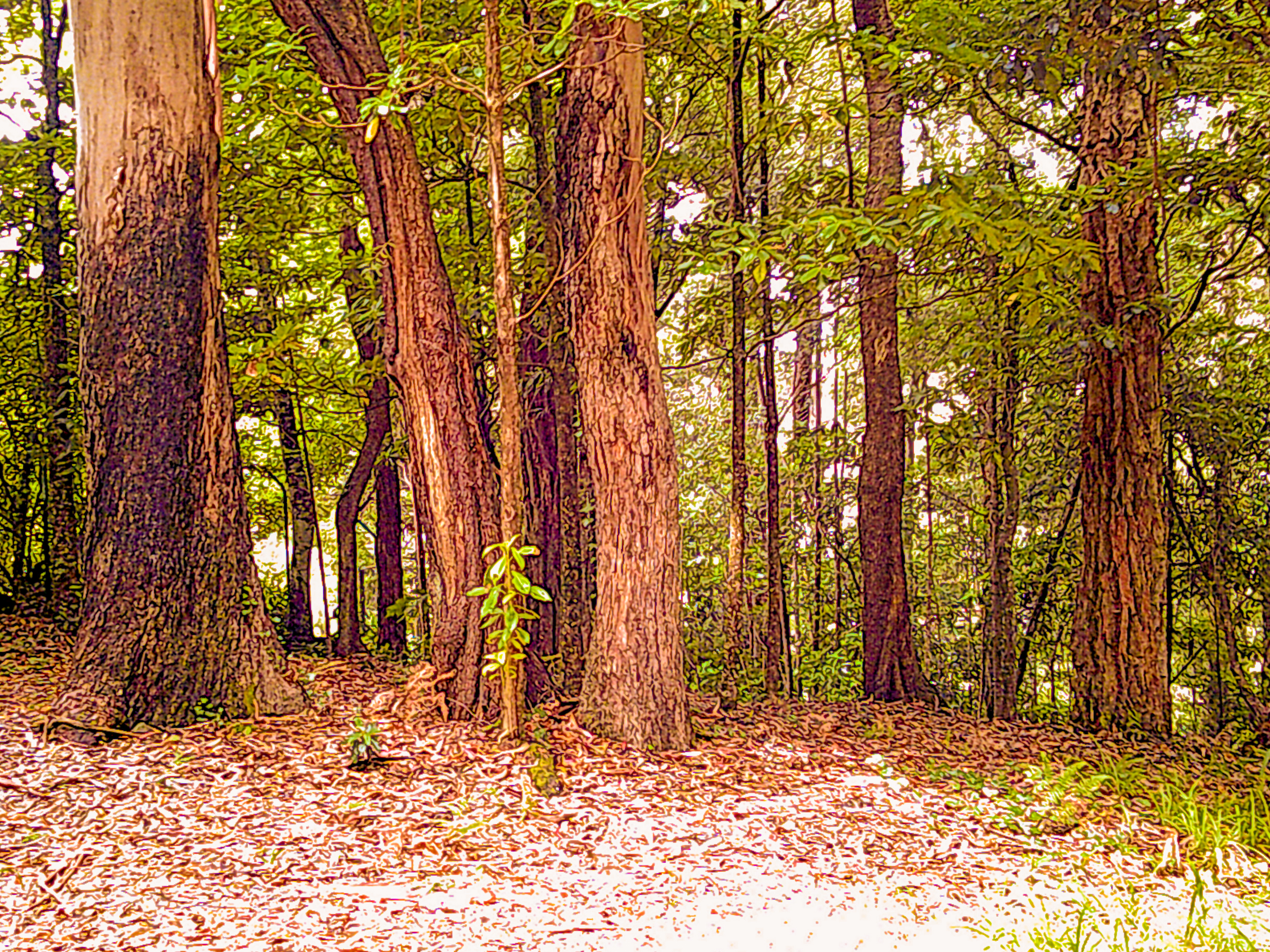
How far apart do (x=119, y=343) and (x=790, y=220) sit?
3.82 meters

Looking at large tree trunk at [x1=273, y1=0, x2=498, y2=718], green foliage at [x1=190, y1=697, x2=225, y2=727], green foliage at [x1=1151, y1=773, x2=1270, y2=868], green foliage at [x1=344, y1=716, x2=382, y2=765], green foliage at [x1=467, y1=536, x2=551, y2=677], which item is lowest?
green foliage at [x1=1151, y1=773, x2=1270, y2=868]

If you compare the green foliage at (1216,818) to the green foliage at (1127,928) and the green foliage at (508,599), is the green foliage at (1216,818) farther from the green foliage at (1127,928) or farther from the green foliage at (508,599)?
the green foliage at (508,599)

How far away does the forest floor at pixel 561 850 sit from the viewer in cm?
310

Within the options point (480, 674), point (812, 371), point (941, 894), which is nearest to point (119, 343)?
point (480, 674)

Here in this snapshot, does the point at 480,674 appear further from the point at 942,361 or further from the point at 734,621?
the point at 942,361

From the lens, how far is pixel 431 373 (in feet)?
17.4

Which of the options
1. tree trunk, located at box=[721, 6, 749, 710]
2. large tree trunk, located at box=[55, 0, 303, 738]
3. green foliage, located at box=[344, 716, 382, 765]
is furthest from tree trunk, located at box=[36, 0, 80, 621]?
tree trunk, located at box=[721, 6, 749, 710]

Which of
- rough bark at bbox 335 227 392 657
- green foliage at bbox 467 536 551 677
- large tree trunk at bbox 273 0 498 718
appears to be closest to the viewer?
green foliage at bbox 467 536 551 677

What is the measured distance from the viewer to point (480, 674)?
518 centimetres

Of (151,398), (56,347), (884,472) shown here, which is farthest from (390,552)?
(884,472)

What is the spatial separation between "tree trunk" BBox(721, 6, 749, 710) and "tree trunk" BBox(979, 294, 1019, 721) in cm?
201

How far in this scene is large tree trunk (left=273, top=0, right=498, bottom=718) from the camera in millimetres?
5242

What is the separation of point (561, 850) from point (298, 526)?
17.8 feet

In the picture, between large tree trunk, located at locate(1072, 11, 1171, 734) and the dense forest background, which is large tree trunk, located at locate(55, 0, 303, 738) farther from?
large tree trunk, located at locate(1072, 11, 1171, 734)
